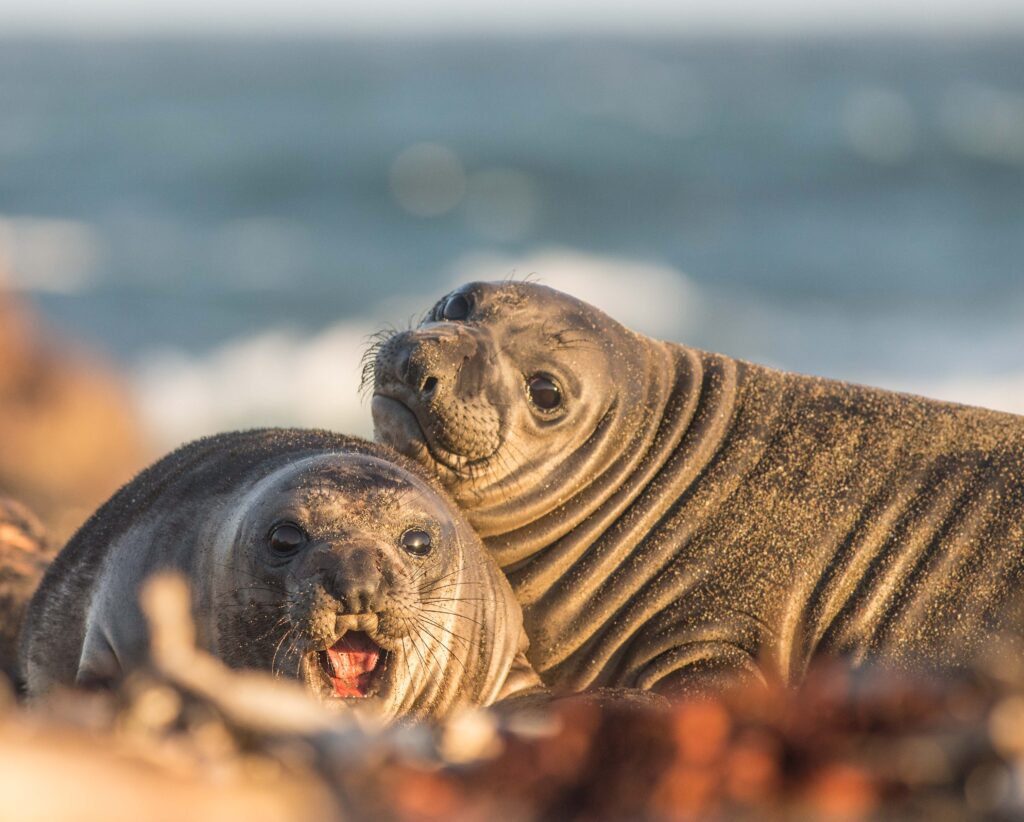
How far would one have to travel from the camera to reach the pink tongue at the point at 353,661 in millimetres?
5434

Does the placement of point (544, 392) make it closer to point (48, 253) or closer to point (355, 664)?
point (355, 664)

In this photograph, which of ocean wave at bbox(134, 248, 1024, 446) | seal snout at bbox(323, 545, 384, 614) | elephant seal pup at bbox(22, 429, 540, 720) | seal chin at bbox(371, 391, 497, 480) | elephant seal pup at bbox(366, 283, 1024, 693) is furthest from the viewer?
ocean wave at bbox(134, 248, 1024, 446)

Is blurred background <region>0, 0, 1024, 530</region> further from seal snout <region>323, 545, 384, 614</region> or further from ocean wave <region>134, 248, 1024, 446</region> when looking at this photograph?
seal snout <region>323, 545, 384, 614</region>

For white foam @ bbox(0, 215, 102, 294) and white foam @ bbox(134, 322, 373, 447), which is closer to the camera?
white foam @ bbox(134, 322, 373, 447)

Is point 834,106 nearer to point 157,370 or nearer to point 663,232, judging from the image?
point 663,232

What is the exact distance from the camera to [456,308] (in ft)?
24.1

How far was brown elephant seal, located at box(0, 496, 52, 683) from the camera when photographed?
6875 millimetres

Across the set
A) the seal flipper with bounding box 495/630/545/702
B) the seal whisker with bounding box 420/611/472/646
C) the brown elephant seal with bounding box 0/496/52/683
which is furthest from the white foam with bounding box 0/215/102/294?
the seal whisker with bounding box 420/611/472/646

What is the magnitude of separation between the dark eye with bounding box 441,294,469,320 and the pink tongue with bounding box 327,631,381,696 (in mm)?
2179

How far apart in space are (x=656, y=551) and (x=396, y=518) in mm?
1546

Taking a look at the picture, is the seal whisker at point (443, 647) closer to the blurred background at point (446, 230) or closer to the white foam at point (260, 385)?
the blurred background at point (446, 230)

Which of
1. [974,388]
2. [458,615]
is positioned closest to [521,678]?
[458,615]

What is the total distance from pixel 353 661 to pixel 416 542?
476 mm

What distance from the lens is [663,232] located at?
3356cm
